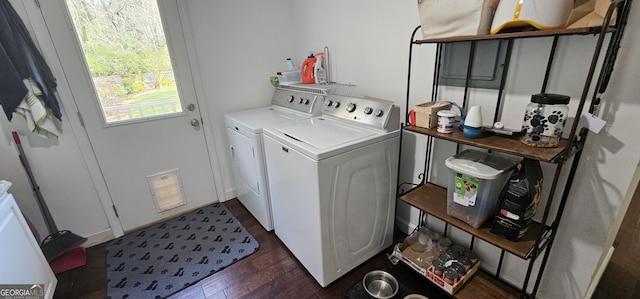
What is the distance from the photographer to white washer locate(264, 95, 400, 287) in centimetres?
144

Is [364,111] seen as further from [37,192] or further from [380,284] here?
[37,192]

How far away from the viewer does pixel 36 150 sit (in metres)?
1.81

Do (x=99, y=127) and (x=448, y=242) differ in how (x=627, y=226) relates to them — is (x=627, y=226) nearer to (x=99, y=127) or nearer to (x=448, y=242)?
(x=448, y=242)

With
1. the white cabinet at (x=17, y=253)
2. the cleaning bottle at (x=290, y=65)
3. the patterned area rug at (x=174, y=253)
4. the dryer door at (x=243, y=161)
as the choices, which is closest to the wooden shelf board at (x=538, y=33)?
the dryer door at (x=243, y=161)

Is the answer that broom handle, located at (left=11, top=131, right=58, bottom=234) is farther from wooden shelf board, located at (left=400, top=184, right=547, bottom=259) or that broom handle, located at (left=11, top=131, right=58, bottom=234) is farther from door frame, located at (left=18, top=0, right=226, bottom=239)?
wooden shelf board, located at (left=400, top=184, right=547, bottom=259)

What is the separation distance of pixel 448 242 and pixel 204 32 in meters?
2.48

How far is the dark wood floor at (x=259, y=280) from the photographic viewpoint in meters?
1.63

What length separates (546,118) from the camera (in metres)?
1.02

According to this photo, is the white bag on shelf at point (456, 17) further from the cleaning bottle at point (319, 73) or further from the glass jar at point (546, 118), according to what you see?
the cleaning bottle at point (319, 73)

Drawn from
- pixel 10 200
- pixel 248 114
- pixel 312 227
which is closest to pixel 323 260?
pixel 312 227

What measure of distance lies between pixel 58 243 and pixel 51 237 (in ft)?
0.25

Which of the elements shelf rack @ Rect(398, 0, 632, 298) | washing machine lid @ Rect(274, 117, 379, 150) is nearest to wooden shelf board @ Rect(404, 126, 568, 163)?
shelf rack @ Rect(398, 0, 632, 298)

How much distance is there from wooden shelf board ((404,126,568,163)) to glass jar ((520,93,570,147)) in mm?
33

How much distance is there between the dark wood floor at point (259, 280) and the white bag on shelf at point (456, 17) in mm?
1436
